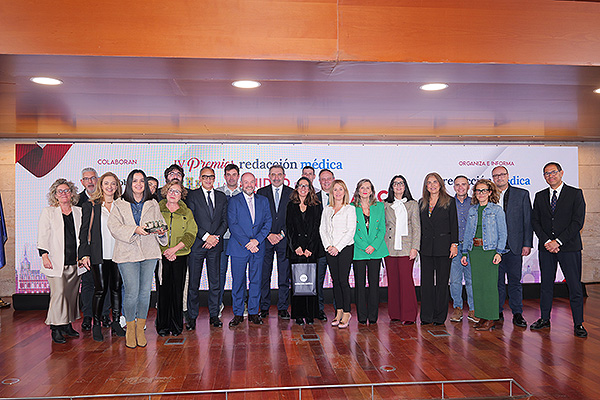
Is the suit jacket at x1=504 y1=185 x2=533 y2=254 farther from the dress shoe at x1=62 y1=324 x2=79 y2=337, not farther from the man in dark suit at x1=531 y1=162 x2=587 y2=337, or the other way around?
the dress shoe at x1=62 y1=324 x2=79 y2=337

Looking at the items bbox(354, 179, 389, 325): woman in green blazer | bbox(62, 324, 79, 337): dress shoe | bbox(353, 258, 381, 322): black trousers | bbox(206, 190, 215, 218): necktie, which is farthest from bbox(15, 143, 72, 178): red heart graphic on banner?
bbox(353, 258, 381, 322): black trousers

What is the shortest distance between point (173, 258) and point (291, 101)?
1937mm

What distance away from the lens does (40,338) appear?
192 inches

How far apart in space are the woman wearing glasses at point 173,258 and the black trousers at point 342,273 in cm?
151

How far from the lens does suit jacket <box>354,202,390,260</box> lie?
199 inches

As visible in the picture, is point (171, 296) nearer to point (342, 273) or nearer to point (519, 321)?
point (342, 273)

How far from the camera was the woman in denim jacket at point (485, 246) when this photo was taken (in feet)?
16.0

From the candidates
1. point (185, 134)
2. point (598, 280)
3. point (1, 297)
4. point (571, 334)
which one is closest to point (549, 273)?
point (571, 334)

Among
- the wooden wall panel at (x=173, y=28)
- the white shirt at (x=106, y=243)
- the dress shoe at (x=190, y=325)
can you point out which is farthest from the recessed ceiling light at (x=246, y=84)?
the dress shoe at (x=190, y=325)

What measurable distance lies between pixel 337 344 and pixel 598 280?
6.09 m

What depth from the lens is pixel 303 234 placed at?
5.09 m

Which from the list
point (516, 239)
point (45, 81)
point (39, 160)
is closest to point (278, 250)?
point (516, 239)

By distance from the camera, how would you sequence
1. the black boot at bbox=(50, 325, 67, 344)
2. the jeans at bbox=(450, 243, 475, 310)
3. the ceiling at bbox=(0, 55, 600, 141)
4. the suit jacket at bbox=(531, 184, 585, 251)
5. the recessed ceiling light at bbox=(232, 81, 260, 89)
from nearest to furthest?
the ceiling at bbox=(0, 55, 600, 141)
the recessed ceiling light at bbox=(232, 81, 260, 89)
the black boot at bbox=(50, 325, 67, 344)
the suit jacket at bbox=(531, 184, 585, 251)
the jeans at bbox=(450, 243, 475, 310)

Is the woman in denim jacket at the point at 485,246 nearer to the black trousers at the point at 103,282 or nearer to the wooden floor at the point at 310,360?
the wooden floor at the point at 310,360
